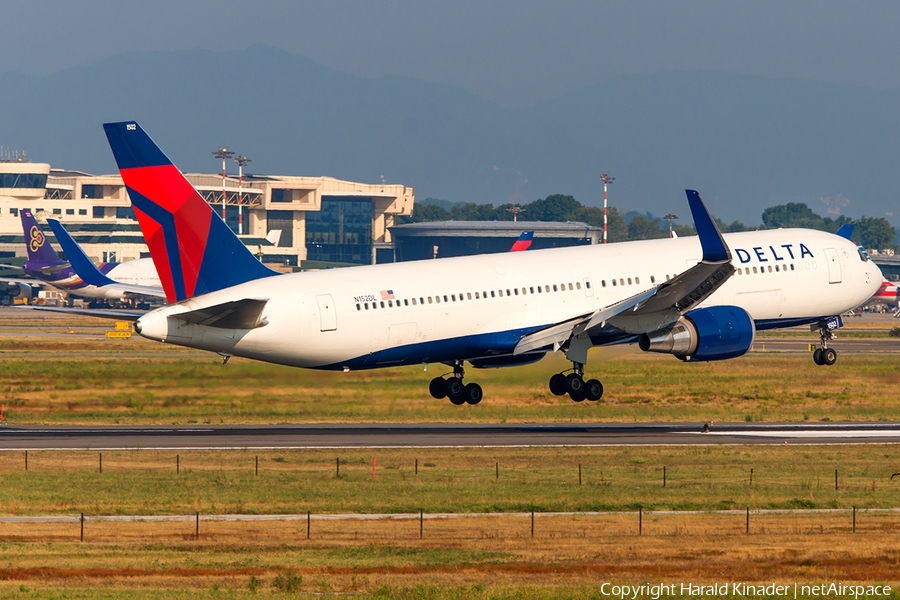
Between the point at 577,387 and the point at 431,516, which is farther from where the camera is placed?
the point at 577,387

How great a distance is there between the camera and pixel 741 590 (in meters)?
27.2

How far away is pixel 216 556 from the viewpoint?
3095 centimetres

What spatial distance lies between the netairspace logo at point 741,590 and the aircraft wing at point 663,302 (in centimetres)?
1766

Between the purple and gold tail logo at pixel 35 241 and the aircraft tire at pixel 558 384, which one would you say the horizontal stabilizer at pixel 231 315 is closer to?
the aircraft tire at pixel 558 384

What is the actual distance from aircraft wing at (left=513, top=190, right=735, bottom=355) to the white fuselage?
0.72 m

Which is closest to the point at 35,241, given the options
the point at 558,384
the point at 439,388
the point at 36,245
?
the point at 36,245

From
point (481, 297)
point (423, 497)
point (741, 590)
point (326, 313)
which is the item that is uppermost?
point (481, 297)

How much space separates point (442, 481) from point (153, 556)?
14.3m

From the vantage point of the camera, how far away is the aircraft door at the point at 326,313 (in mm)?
43969

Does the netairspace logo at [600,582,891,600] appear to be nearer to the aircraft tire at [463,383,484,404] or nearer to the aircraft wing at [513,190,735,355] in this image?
the aircraft wing at [513,190,735,355]

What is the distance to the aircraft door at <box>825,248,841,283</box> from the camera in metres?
53.9

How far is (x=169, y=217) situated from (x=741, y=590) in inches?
992

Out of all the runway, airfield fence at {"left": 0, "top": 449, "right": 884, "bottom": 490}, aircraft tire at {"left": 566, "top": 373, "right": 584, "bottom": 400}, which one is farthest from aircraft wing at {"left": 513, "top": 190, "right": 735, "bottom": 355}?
the runway

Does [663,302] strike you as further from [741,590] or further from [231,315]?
[741,590]
